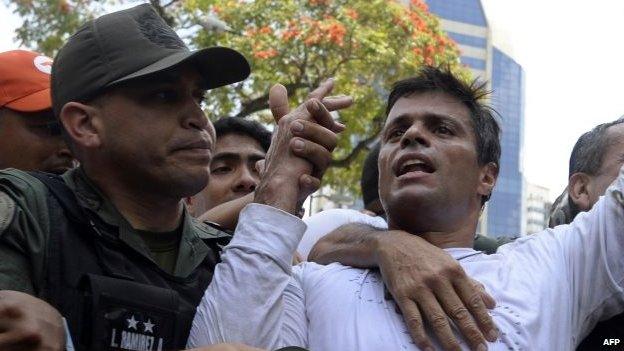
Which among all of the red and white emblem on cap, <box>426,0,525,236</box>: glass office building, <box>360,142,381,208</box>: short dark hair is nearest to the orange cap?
the red and white emblem on cap

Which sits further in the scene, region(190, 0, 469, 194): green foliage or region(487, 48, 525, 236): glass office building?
region(487, 48, 525, 236): glass office building

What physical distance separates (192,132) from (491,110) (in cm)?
126

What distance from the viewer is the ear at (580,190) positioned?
149 inches

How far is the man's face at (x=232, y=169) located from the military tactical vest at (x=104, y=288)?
2.10 m

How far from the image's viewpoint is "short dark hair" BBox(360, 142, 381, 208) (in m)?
4.81

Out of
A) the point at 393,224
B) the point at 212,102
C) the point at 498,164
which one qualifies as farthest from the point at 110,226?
the point at 212,102

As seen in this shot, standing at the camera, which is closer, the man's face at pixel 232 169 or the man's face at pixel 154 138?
the man's face at pixel 154 138

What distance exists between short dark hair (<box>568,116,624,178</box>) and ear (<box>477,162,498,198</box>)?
0.62m

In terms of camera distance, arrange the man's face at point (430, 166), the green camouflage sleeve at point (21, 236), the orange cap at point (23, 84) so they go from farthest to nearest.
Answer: the orange cap at point (23, 84) → the man's face at point (430, 166) → the green camouflage sleeve at point (21, 236)

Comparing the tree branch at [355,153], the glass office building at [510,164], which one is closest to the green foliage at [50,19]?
the tree branch at [355,153]

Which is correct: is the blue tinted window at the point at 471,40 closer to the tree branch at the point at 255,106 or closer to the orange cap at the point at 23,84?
the tree branch at the point at 255,106

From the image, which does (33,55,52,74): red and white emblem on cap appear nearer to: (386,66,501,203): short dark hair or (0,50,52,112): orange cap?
(0,50,52,112): orange cap

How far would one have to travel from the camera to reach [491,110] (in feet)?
11.5

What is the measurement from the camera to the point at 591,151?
387 cm
